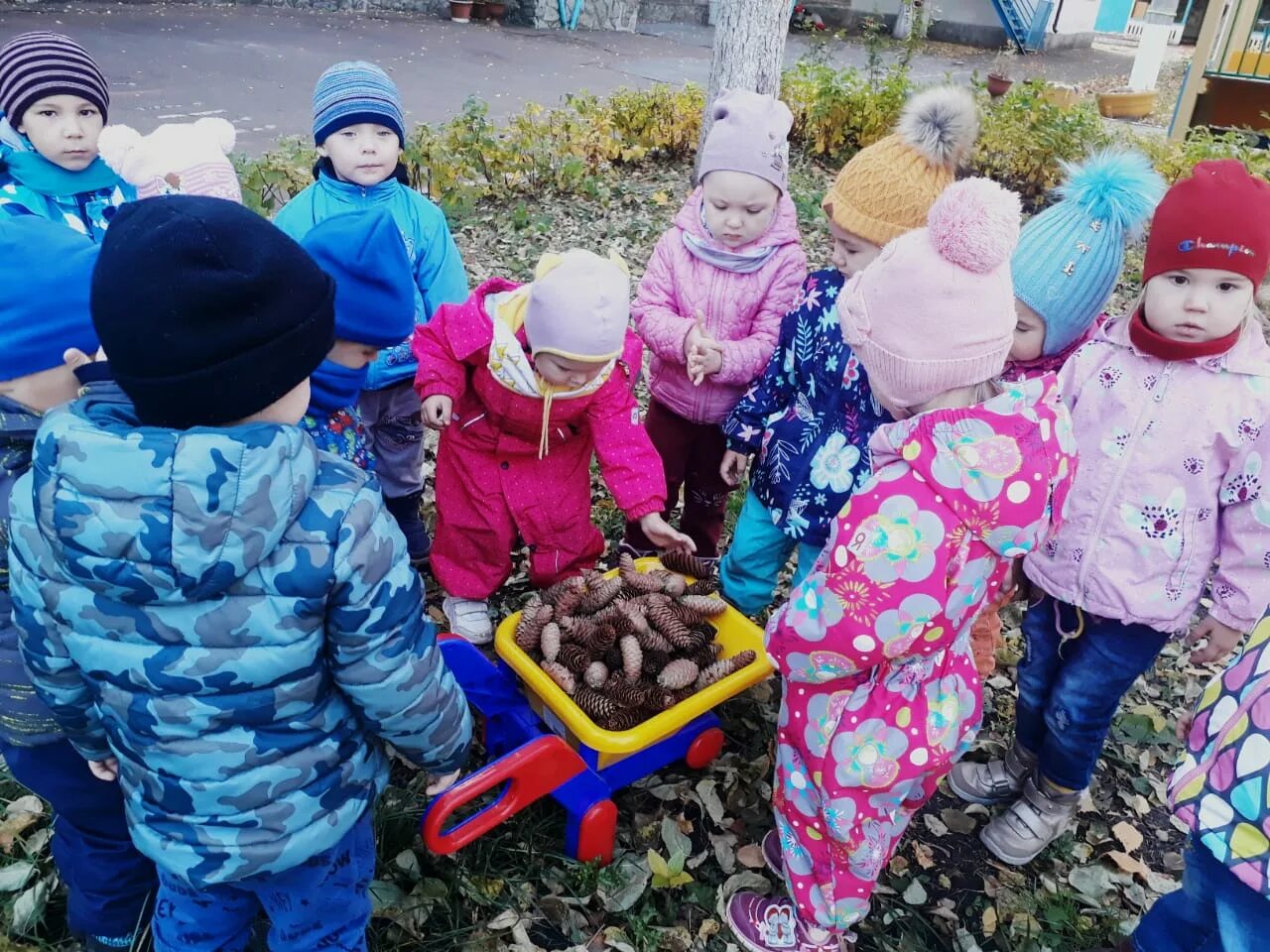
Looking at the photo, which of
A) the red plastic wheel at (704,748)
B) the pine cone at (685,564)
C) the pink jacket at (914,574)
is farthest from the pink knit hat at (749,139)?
the red plastic wheel at (704,748)

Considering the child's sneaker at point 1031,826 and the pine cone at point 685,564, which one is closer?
the child's sneaker at point 1031,826

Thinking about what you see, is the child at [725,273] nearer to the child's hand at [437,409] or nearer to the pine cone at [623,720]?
the child's hand at [437,409]

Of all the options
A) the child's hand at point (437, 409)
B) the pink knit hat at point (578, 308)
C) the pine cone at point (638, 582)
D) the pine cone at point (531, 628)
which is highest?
the pink knit hat at point (578, 308)

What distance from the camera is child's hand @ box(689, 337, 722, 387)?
2.90m

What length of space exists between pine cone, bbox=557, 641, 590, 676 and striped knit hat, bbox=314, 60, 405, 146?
186 cm

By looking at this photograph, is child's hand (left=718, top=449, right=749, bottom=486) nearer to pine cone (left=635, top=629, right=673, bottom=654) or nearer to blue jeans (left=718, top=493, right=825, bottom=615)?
blue jeans (left=718, top=493, right=825, bottom=615)

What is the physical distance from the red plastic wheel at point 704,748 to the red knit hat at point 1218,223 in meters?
1.68

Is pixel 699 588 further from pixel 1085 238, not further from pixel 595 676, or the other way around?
pixel 1085 238

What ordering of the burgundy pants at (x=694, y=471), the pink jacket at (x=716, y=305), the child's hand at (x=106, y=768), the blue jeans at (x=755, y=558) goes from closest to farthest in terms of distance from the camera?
the child's hand at (x=106, y=768) → the blue jeans at (x=755, y=558) → the pink jacket at (x=716, y=305) → the burgundy pants at (x=694, y=471)

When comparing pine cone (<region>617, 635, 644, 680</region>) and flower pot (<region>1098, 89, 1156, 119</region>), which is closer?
pine cone (<region>617, 635, 644, 680</region>)

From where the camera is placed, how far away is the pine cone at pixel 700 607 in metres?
2.65

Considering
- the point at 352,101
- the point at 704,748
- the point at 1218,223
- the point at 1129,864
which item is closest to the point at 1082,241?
the point at 1218,223

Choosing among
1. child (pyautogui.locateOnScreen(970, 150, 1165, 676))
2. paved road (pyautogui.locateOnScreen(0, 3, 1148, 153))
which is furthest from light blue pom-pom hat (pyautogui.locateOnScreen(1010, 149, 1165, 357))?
paved road (pyautogui.locateOnScreen(0, 3, 1148, 153))

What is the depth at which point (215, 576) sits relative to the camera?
1.38 metres
